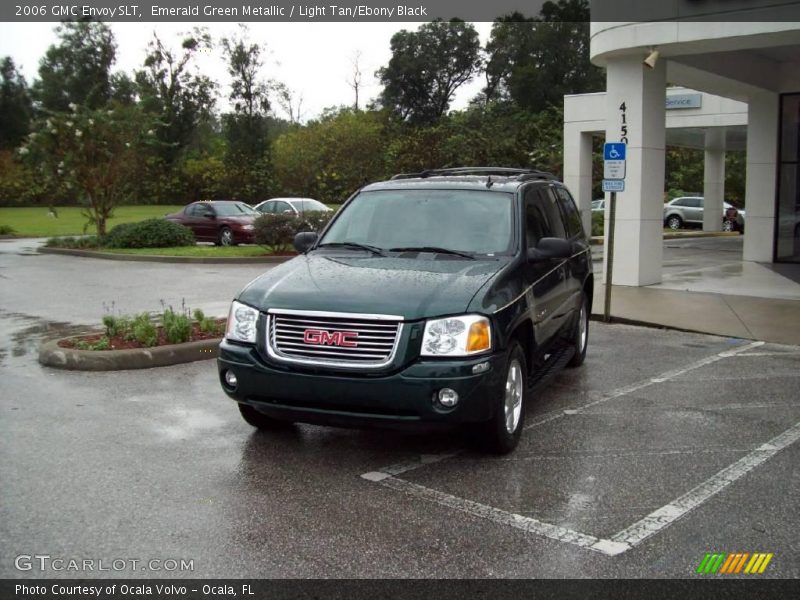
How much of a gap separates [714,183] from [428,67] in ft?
133

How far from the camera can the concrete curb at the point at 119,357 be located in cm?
827

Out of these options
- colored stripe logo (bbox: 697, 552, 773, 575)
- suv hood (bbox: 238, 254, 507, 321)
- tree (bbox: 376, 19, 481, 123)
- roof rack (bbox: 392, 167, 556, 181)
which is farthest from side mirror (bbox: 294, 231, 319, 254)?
tree (bbox: 376, 19, 481, 123)

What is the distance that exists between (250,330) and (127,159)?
19.6 m

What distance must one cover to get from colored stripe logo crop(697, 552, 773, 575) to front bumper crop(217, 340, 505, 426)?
162cm

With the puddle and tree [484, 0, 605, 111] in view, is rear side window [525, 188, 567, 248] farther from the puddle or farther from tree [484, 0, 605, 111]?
tree [484, 0, 605, 111]

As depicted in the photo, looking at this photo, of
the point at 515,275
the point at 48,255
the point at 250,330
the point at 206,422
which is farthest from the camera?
the point at 48,255

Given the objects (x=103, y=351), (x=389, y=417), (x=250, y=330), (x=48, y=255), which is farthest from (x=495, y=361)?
(x=48, y=255)

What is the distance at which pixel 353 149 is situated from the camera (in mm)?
43469

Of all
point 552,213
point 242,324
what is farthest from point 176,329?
point 552,213

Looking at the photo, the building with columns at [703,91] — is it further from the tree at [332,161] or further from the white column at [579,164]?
the tree at [332,161]

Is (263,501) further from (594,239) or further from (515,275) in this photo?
(594,239)

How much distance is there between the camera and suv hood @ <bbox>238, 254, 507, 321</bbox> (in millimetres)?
5301

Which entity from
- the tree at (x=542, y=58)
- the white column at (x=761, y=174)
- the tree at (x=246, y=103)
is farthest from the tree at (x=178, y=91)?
the white column at (x=761, y=174)

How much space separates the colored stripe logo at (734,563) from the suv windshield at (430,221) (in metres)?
2.84
